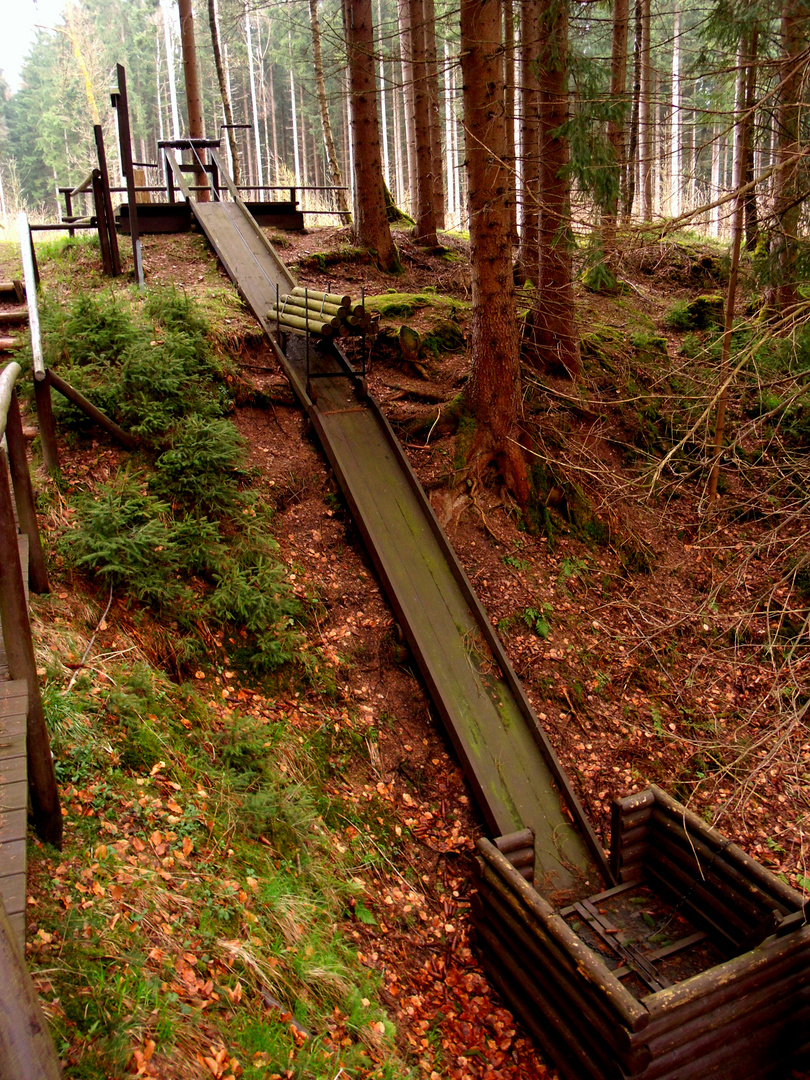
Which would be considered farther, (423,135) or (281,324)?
(423,135)

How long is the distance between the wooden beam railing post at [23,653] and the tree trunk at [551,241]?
21.4 ft

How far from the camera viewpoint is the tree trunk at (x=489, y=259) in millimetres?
6871

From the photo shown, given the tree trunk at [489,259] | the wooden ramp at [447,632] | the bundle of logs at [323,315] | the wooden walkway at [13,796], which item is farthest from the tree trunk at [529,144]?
the wooden walkway at [13,796]

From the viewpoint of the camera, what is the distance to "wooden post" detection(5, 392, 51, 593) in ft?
12.7

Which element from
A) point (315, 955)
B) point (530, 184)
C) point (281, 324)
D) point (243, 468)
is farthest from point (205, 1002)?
point (530, 184)

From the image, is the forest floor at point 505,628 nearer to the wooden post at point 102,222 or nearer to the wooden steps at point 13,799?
the wooden post at point 102,222

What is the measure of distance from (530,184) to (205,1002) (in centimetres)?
995

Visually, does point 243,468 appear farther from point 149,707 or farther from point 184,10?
point 184,10

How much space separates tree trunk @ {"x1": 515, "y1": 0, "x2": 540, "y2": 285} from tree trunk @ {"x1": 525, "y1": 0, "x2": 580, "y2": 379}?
146 millimetres

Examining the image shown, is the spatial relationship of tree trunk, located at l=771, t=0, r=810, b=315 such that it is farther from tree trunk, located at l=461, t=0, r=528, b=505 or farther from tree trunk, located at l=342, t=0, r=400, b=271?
tree trunk, located at l=342, t=0, r=400, b=271

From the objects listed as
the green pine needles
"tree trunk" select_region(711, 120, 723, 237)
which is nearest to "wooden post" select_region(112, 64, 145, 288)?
the green pine needles

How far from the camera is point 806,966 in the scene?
4348 mm

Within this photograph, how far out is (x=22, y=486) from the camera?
13.2 ft

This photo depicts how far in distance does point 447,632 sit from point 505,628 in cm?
83
